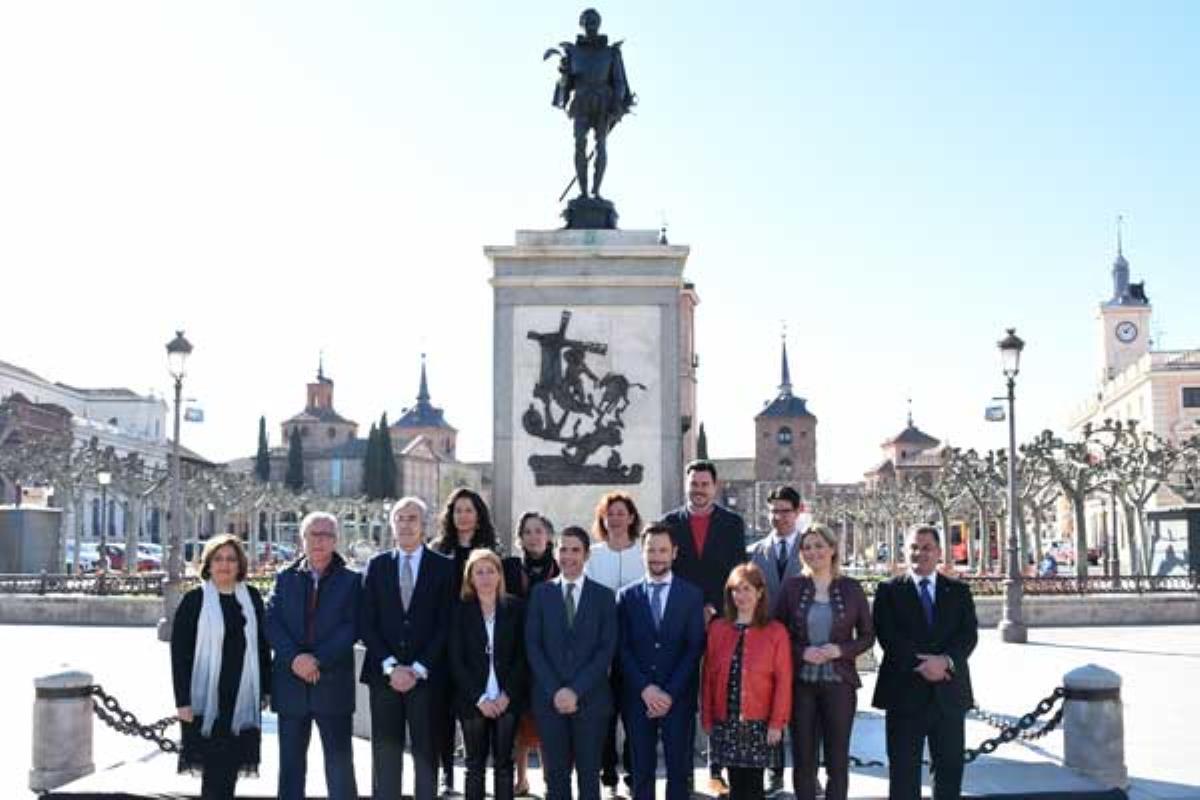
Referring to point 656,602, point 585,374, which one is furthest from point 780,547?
point 585,374

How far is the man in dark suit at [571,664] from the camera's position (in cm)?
829

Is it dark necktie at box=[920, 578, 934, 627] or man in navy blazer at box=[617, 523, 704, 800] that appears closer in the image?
man in navy blazer at box=[617, 523, 704, 800]

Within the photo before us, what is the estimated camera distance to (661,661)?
8.35 meters

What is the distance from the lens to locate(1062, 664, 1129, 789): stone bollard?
410 inches

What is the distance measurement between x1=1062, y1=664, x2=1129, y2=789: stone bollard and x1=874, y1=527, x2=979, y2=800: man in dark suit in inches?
84.4

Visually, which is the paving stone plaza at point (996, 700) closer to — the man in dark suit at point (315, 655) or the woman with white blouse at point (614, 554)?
the woman with white blouse at point (614, 554)

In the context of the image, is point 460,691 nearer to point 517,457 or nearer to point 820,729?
point 820,729

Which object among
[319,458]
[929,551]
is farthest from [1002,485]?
[319,458]

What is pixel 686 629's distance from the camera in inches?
329

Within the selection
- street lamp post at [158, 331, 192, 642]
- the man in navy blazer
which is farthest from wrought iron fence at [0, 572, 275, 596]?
the man in navy blazer

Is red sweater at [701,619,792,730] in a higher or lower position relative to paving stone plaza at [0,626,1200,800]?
higher

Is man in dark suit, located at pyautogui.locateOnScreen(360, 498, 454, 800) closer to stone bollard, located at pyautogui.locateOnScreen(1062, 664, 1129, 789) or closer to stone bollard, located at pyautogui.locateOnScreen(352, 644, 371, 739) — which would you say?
stone bollard, located at pyautogui.locateOnScreen(352, 644, 371, 739)

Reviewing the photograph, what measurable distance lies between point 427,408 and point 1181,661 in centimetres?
14829

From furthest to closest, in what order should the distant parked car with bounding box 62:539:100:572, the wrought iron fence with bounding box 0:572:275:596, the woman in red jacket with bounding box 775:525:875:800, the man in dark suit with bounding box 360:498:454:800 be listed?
the distant parked car with bounding box 62:539:100:572 < the wrought iron fence with bounding box 0:572:275:596 < the man in dark suit with bounding box 360:498:454:800 < the woman in red jacket with bounding box 775:525:875:800
